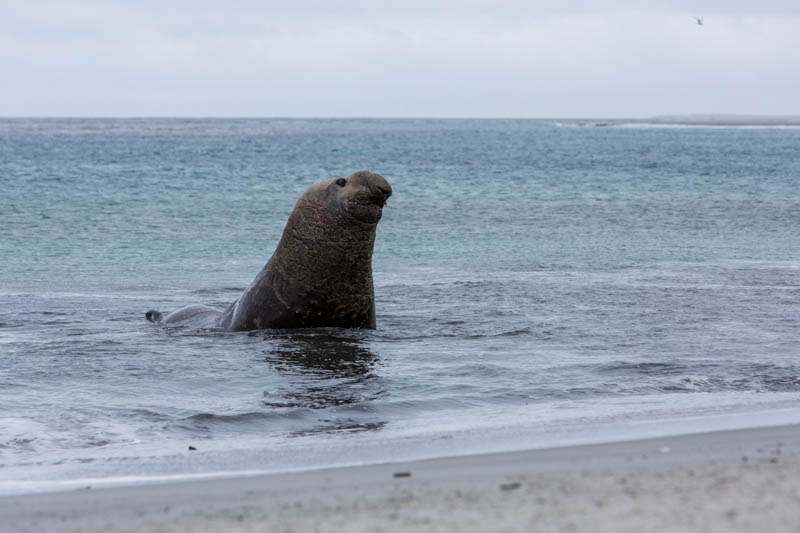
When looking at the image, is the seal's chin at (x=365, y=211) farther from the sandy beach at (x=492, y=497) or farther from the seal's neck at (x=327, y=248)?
the sandy beach at (x=492, y=497)

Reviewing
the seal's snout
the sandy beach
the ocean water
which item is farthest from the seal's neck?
the sandy beach

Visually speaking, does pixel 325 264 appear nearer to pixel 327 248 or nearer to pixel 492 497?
pixel 327 248

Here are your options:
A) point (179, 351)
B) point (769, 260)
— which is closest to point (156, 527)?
point (179, 351)

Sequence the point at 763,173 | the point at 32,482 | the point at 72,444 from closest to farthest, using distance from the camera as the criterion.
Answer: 1. the point at 32,482
2. the point at 72,444
3. the point at 763,173

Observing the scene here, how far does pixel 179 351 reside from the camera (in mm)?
8805

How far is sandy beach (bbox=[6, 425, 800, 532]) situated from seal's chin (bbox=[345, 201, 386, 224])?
4242 millimetres

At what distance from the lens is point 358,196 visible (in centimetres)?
877

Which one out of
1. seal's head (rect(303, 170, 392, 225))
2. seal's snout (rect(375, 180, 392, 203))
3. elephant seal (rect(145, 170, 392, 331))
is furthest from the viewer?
elephant seal (rect(145, 170, 392, 331))

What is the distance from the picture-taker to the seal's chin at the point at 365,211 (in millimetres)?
8781

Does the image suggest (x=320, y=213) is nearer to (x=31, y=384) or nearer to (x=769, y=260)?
(x=31, y=384)

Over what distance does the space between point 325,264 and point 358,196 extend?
0.67m

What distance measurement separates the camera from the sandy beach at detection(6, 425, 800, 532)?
11.5 feet

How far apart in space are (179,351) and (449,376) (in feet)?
8.19

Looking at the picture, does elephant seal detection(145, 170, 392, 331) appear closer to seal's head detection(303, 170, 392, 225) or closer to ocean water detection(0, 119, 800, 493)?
seal's head detection(303, 170, 392, 225)
